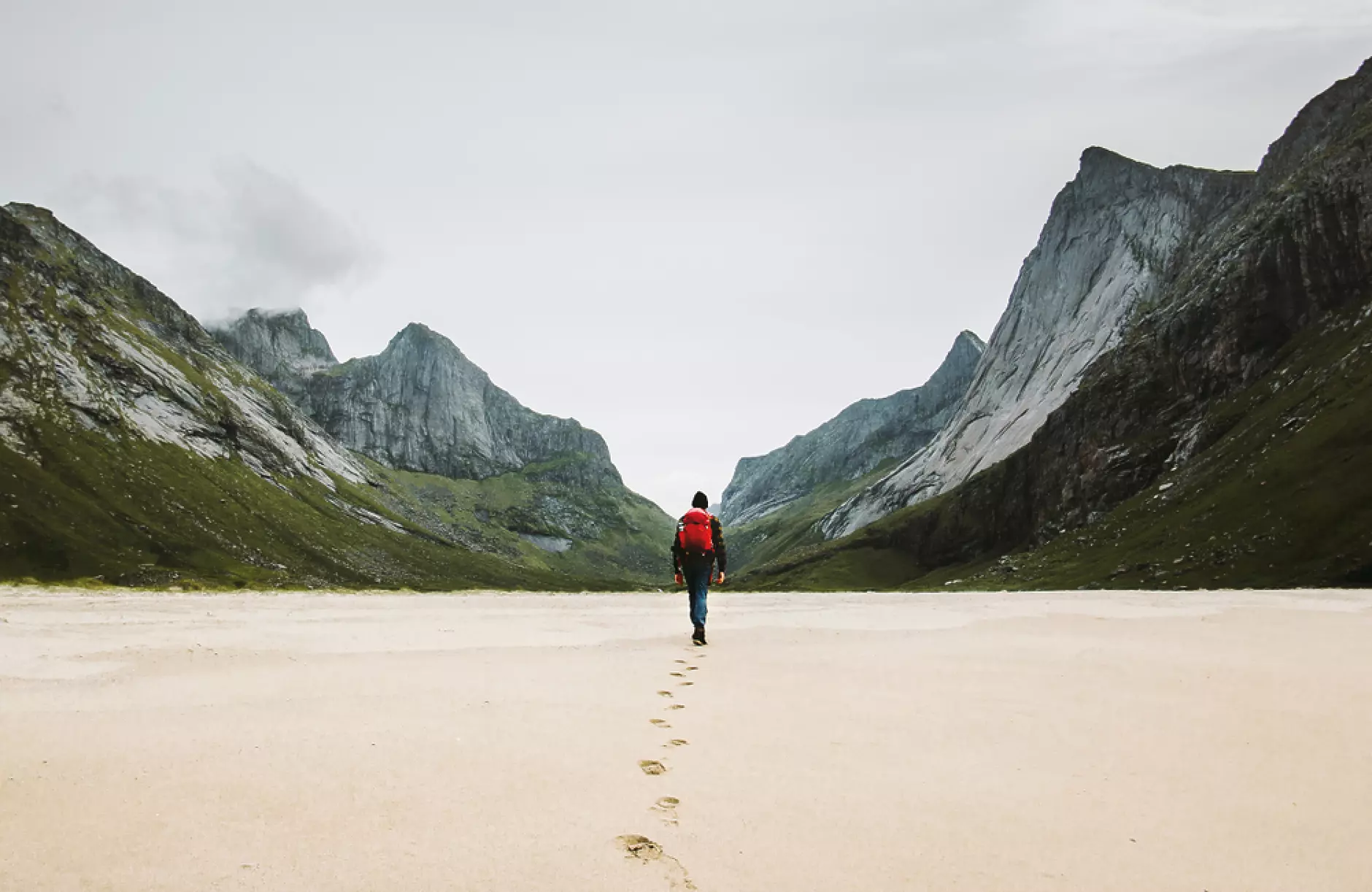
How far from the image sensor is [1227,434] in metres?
93.5

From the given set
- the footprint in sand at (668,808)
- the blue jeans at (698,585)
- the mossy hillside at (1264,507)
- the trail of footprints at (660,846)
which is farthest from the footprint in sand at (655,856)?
the mossy hillside at (1264,507)

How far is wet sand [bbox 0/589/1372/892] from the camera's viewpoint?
14.9 ft

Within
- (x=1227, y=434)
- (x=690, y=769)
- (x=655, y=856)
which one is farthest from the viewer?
(x=1227, y=434)

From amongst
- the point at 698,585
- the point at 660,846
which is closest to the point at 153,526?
the point at 698,585

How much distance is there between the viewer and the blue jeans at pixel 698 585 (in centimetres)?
1756

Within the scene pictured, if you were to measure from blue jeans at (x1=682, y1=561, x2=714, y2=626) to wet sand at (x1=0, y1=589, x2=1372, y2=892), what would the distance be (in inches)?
143

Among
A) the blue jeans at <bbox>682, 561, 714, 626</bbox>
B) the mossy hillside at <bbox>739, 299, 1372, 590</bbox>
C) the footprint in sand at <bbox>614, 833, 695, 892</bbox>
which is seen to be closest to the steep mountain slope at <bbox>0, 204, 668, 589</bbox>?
the blue jeans at <bbox>682, 561, 714, 626</bbox>

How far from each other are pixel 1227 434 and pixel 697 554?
104 meters

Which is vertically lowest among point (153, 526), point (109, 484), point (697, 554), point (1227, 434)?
point (697, 554)

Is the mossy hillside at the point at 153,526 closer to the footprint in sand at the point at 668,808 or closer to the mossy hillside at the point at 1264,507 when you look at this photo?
the mossy hillside at the point at 1264,507

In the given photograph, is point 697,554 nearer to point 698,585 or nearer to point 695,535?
point 695,535

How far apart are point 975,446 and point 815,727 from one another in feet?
647

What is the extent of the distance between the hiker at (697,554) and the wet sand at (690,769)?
3966mm

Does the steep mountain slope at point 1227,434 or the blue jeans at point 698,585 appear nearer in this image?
the blue jeans at point 698,585
